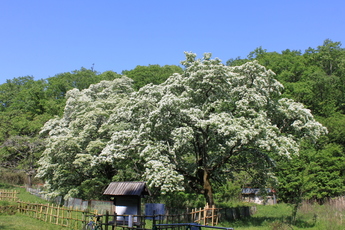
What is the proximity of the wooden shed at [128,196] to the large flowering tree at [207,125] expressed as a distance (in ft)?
9.60

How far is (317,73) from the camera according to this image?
5469 cm

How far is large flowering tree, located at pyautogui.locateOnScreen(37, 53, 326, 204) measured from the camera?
21.6 m

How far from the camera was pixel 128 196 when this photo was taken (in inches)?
734

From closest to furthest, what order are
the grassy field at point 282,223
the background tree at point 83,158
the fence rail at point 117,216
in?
1. the fence rail at point 117,216
2. the grassy field at point 282,223
3. the background tree at point 83,158

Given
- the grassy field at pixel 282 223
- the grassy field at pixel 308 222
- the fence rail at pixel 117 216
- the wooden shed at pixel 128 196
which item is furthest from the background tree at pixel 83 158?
the grassy field at pixel 308 222

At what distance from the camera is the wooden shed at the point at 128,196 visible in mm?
18391

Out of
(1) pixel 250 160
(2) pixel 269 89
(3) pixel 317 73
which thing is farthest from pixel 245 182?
(3) pixel 317 73

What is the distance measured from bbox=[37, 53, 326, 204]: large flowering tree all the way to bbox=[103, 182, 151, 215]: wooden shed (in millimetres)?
2927

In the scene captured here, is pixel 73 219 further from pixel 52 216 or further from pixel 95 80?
pixel 95 80

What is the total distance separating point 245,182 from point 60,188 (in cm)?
1963

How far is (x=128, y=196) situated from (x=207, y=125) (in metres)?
7.40

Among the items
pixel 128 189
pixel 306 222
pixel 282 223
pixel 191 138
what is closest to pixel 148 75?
pixel 191 138

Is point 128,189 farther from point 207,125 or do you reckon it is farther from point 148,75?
point 148,75

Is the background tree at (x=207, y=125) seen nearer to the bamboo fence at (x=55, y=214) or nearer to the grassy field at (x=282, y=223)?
the grassy field at (x=282, y=223)
